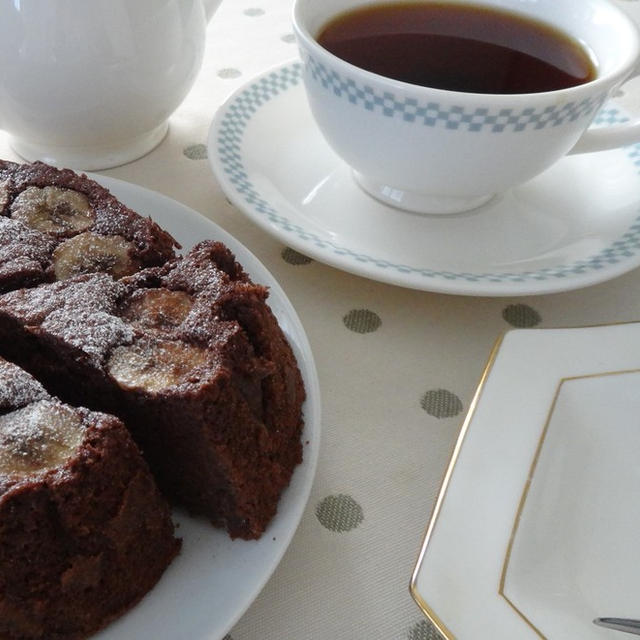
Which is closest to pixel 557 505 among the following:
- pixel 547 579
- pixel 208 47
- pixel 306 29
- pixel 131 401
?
pixel 547 579

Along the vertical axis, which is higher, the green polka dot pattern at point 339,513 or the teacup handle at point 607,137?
the teacup handle at point 607,137

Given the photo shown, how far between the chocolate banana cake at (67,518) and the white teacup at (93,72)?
0.54 metres

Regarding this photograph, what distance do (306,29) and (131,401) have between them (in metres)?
0.64

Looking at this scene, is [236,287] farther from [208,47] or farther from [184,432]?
[208,47]

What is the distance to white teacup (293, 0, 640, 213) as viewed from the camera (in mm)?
915

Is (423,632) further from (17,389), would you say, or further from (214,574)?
(17,389)

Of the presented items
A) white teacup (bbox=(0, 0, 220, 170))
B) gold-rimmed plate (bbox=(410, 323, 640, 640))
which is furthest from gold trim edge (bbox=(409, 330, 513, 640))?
white teacup (bbox=(0, 0, 220, 170))

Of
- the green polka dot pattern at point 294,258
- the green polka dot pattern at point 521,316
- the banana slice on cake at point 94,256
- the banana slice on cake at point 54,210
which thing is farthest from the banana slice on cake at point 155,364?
the green polka dot pattern at point 521,316

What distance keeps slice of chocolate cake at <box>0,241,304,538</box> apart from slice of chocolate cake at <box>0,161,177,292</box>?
4 cm

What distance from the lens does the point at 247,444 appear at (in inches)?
28.8

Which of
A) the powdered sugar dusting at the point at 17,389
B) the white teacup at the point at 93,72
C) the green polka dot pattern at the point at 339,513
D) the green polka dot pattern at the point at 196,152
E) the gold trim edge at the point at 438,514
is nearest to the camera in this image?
the gold trim edge at the point at 438,514

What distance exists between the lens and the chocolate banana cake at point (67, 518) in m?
0.62

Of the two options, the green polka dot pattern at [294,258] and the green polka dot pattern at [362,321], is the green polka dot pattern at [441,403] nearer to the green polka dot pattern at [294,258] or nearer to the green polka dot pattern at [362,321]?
the green polka dot pattern at [362,321]

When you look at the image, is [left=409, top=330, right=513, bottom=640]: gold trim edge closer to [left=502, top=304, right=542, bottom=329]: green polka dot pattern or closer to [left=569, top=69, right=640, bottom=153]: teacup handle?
[left=502, top=304, right=542, bottom=329]: green polka dot pattern
